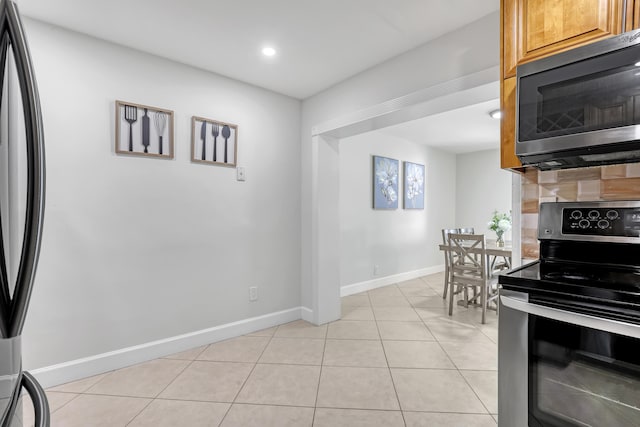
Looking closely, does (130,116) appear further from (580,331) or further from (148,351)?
(580,331)

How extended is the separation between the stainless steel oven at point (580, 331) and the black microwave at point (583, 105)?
0.31 metres

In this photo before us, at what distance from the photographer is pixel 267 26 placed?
6.50ft

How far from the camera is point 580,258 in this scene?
4.42 feet

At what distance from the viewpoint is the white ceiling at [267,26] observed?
5.84 ft

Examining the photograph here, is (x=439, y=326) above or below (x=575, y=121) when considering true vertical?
below

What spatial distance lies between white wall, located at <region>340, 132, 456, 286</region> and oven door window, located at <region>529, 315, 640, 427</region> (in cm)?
313

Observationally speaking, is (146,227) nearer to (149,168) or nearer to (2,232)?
(149,168)

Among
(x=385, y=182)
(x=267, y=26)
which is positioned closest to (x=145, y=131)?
(x=267, y=26)

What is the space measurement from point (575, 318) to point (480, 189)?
17.8 ft

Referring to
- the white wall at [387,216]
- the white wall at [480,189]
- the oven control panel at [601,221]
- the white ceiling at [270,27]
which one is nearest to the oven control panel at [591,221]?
the oven control panel at [601,221]

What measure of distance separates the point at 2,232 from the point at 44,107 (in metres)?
1.75

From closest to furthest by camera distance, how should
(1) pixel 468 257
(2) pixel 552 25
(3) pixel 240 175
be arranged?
(2) pixel 552 25 < (3) pixel 240 175 < (1) pixel 468 257

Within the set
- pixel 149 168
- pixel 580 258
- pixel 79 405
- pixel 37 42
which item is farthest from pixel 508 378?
pixel 37 42

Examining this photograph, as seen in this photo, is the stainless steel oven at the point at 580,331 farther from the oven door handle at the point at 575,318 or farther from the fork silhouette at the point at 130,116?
the fork silhouette at the point at 130,116
